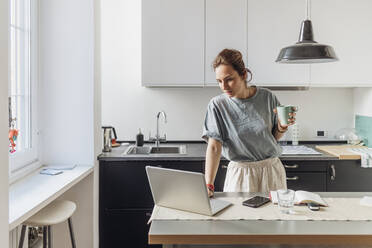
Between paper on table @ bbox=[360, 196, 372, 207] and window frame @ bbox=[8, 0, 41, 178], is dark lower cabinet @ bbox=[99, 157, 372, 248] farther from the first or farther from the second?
paper on table @ bbox=[360, 196, 372, 207]

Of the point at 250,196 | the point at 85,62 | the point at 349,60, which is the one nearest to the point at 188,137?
the point at 85,62

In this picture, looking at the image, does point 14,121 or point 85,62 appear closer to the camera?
point 14,121

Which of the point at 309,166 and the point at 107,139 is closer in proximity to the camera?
the point at 309,166

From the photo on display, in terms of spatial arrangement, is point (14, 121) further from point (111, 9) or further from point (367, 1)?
point (367, 1)

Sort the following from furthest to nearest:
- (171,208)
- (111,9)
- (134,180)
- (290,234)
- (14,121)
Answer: (111,9)
(134,180)
(14,121)
(171,208)
(290,234)

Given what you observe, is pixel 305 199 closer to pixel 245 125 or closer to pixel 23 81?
pixel 245 125

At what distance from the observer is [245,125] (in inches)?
85.0

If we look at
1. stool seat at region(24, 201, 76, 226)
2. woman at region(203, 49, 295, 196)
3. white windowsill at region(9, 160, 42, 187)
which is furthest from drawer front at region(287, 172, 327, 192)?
white windowsill at region(9, 160, 42, 187)

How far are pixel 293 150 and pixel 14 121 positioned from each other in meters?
2.08

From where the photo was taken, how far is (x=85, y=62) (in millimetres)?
2775

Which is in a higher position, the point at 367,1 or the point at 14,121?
the point at 367,1

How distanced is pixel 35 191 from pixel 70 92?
906 millimetres

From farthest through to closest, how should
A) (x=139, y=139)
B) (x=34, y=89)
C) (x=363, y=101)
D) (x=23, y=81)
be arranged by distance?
(x=363, y=101)
(x=139, y=139)
(x=34, y=89)
(x=23, y=81)

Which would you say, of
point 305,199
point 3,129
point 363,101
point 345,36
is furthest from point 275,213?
point 363,101
